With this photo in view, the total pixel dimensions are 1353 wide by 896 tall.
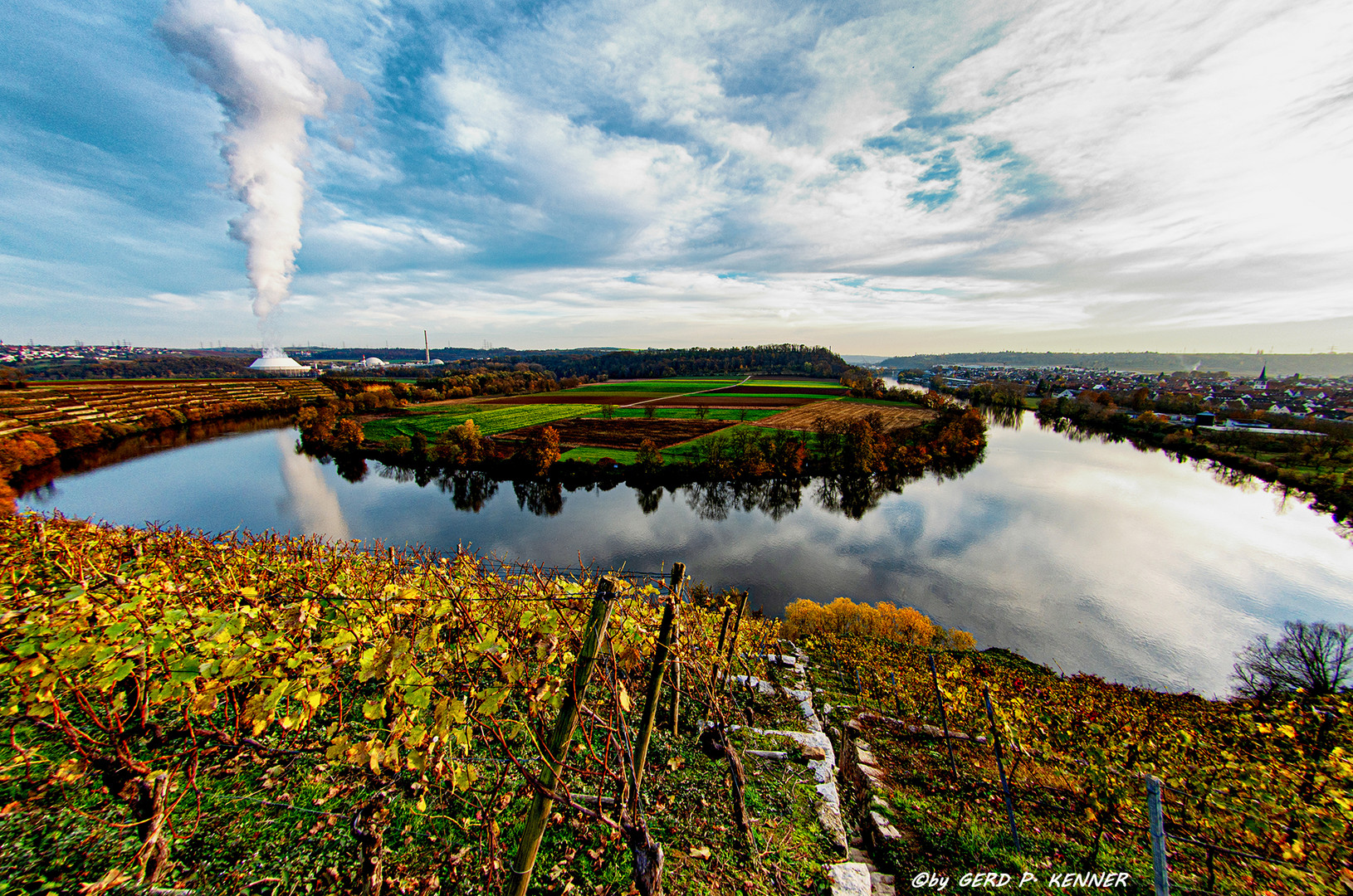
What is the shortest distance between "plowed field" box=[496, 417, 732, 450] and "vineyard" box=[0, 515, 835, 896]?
139 ft

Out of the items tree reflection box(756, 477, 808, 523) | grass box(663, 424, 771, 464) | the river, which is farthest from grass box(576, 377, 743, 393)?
the river

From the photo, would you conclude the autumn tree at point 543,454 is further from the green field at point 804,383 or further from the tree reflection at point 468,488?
the green field at point 804,383

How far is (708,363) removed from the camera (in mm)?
132750

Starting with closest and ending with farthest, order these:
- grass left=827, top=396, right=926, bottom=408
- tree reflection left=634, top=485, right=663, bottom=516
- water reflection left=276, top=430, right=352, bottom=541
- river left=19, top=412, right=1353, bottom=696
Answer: river left=19, top=412, right=1353, bottom=696, water reflection left=276, top=430, right=352, bottom=541, tree reflection left=634, top=485, right=663, bottom=516, grass left=827, top=396, right=926, bottom=408

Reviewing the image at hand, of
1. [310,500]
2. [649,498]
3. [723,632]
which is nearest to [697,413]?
[649,498]

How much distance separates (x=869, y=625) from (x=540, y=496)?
2850 centimetres

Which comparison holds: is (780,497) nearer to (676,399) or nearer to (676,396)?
(676,399)

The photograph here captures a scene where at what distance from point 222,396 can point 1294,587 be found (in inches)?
5293

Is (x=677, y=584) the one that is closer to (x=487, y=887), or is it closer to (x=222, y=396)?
(x=487, y=887)

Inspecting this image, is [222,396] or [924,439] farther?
[222,396]

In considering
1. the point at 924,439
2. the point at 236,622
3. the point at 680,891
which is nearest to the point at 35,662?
the point at 236,622

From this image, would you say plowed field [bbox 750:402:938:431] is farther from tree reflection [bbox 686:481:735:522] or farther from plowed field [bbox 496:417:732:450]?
tree reflection [bbox 686:481:735:522]

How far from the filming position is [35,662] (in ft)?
8.53

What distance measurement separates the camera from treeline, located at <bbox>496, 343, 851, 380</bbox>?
131 m
